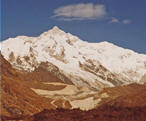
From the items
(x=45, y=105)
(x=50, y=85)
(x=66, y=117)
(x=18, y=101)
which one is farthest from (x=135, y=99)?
(x=50, y=85)

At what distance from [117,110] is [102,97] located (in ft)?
290

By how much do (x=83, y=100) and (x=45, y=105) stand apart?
52.7 m

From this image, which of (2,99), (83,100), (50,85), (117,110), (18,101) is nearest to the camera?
(117,110)

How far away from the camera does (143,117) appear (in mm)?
37062

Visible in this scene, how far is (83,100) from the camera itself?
412 ft

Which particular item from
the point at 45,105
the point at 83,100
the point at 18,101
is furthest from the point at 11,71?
the point at 18,101

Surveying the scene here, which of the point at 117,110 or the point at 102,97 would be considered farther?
the point at 102,97

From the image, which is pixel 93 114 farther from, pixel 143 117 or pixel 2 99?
pixel 2 99

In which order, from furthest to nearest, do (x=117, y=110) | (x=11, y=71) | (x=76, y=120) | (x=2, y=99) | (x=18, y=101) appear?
1. (x=11, y=71)
2. (x=18, y=101)
3. (x=2, y=99)
4. (x=117, y=110)
5. (x=76, y=120)

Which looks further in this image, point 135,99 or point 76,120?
point 135,99

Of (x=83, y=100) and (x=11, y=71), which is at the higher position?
(x=11, y=71)

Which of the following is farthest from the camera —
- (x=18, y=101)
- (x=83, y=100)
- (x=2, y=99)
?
(x=83, y=100)

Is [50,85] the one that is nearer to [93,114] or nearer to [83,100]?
[83,100]

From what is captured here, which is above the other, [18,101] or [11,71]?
[11,71]
